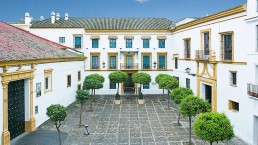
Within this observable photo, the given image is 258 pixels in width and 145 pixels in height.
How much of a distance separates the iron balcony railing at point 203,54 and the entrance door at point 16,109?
14.5m

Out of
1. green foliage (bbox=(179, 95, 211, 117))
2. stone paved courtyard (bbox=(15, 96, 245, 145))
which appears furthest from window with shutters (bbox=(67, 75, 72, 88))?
green foliage (bbox=(179, 95, 211, 117))

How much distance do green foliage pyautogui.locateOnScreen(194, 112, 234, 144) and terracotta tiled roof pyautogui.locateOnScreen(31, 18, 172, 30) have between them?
77.3ft

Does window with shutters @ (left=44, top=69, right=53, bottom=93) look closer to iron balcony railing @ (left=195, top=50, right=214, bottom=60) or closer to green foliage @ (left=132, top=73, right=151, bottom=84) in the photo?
green foliage @ (left=132, top=73, right=151, bottom=84)

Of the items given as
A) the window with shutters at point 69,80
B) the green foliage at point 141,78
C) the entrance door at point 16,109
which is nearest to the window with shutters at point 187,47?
the green foliage at point 141,78

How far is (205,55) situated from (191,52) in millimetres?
3847

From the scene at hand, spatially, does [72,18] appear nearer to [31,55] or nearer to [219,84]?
[31,55]

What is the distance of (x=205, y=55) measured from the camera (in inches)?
888

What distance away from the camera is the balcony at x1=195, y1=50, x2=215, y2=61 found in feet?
→ 69.7

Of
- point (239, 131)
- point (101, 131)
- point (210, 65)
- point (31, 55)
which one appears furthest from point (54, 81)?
point (239, 131)

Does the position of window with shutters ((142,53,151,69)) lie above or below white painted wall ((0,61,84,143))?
above

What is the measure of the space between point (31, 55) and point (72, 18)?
21017 millimetres

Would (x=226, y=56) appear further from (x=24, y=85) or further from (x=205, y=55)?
(x=24, y=85)

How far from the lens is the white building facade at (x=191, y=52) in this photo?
16.4 metres

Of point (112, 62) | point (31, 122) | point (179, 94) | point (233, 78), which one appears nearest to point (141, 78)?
point (112, 62)
